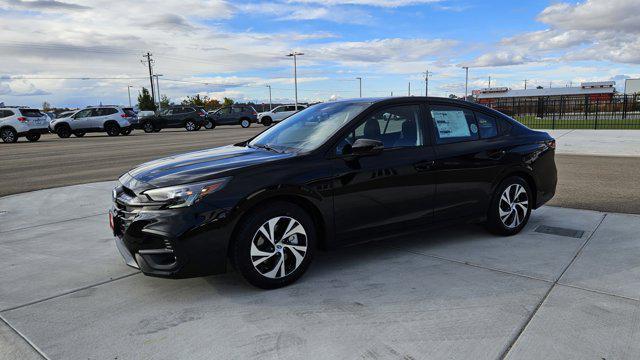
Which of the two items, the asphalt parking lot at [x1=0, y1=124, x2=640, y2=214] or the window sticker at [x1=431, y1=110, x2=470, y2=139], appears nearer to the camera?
the window sticker at [x1=431, y1=110, x2=470, y2=139]

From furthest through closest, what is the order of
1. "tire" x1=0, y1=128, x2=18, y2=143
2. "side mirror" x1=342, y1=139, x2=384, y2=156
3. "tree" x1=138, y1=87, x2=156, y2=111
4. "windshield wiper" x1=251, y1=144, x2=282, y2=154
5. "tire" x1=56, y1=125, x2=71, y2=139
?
"tree" x1=138, y1=87, x2=156, y2=111
"tire" x1=56, y1=125, x2=71, y2=139
"tire" x1=0, y1=128, x2=18, y2=143
"windshield wiper" x1=251, y1=144, x2=282, y2=154
"side mirror" x1=342, y1=139, x2=384, y2=156

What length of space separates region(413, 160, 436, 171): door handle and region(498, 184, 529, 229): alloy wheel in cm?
107

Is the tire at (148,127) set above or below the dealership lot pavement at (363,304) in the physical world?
above

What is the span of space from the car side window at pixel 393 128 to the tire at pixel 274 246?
86 cm

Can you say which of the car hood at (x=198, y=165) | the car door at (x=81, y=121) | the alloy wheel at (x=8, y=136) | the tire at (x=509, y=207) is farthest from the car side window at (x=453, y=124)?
the car door at (x=81, y=121)

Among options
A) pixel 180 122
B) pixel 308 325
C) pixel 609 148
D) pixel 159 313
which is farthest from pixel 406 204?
pixel 180 122

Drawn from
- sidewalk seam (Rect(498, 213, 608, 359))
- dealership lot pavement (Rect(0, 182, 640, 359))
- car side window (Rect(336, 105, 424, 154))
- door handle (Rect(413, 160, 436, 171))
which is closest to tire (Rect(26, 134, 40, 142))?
dealership lot pavement (Rect(0, 182, 640, 359))

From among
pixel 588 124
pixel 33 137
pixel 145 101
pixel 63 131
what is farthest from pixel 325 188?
pixel 145 101

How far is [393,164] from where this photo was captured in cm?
431

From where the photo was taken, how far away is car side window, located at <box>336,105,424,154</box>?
430 cm

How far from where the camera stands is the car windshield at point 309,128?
4.28 m

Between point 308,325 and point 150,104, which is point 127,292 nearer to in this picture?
point 308,325

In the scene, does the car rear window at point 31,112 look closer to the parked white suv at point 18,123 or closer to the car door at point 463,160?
the parked white suv at point 18,123

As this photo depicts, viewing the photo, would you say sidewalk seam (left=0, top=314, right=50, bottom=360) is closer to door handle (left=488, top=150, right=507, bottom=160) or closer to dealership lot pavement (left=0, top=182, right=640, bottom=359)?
dealership lot pavement (left=0, top=182, right=640, bottom=359)
